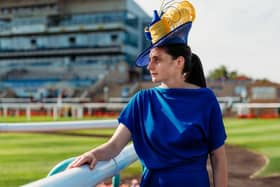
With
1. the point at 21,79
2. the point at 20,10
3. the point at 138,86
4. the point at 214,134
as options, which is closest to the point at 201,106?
the point at 214,134

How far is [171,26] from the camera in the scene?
2.01 metres

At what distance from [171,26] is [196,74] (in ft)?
1.20

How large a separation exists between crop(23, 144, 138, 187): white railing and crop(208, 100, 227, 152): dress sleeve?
39 centimetres

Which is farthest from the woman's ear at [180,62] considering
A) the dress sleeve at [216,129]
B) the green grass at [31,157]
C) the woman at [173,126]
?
the green grass at [31,157]

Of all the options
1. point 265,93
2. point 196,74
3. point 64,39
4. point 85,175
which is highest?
point 64,39

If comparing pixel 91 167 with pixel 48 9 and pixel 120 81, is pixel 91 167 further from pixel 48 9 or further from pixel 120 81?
pixel 48 9

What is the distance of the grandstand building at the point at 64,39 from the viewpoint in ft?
174

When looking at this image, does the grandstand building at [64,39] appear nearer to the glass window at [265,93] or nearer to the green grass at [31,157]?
the glass window at [265,93]

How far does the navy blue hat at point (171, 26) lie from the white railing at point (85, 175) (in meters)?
0.46

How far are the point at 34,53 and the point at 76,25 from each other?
19.6 feet

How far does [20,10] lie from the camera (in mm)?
60000

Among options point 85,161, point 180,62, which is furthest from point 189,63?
point 85,161

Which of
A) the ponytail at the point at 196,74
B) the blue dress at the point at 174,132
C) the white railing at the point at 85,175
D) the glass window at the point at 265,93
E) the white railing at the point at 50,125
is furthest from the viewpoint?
the glass window at the point at 265,93

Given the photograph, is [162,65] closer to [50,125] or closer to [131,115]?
[131,115]
